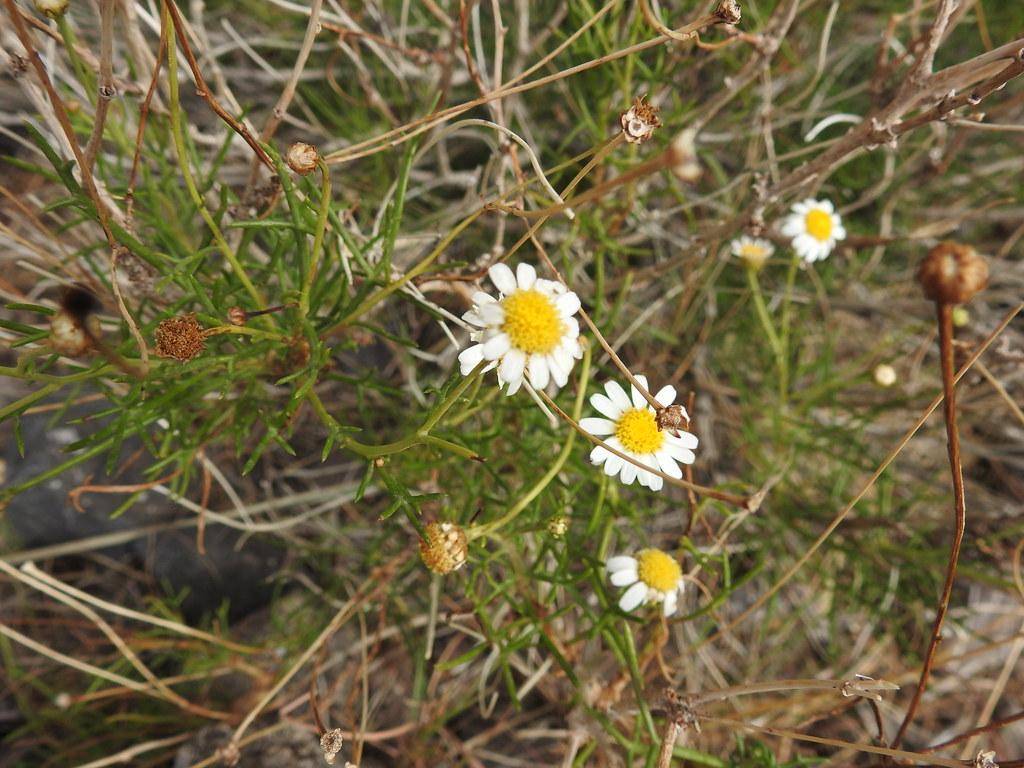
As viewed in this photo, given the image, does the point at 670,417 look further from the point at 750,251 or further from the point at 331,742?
the point at 750,251

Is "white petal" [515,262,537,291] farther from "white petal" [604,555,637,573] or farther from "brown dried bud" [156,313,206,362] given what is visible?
"white petal" [604,555,637,573]

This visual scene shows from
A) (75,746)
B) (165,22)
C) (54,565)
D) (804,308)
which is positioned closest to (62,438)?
(54,565)

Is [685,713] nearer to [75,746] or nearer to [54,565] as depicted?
[75,746]

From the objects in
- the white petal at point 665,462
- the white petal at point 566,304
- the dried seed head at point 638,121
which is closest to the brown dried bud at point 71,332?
the white petal at point 566,304

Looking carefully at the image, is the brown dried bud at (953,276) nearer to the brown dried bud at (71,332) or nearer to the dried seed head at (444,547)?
the dried seed head at (444,547)

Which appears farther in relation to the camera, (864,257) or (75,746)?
(864,257)

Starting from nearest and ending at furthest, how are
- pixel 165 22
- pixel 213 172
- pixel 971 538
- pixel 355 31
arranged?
pixel 165 22
pixel 213 172
pixel 355 31
pixel 971 538
